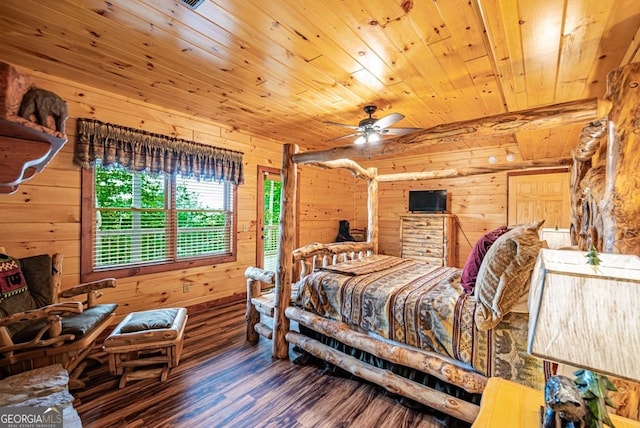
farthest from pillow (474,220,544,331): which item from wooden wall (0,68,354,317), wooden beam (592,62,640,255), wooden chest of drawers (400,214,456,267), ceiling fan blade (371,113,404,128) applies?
wooden wall (0,68,354,317)

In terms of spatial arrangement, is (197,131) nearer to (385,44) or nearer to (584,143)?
(385,44)

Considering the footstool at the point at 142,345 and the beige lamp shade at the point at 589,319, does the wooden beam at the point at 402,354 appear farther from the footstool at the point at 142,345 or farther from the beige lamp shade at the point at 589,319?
the beige lamp shade at the point at 589,319

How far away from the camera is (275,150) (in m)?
4.73

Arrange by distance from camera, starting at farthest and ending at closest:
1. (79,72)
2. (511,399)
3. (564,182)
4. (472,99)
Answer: (564,182)
(472,99)
(79,72)
(511,399)

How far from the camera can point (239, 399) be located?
198 centimetres

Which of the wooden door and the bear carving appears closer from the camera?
the bear carving

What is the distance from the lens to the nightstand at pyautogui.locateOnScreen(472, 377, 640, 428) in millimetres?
967

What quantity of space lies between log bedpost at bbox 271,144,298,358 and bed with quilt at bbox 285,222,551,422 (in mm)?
85

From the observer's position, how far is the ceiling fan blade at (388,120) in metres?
2.57

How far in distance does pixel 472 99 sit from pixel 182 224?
12.4 ft

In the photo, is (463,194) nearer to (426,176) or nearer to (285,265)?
(426,176)

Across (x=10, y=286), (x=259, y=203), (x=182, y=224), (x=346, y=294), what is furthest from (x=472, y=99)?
(x=10, y=286)

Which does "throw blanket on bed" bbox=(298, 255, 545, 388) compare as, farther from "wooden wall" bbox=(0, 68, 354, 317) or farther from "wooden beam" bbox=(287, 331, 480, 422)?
"wooden wall" bbox=(0, 68, 354, 317)

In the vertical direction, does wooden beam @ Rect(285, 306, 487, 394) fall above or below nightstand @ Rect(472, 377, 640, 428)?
below
